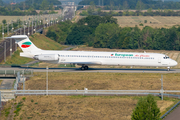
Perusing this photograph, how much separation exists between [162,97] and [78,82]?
14.6 meters

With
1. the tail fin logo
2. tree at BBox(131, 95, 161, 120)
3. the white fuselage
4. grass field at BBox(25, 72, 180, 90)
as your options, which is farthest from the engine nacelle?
tree at BBox(131, 95, 161, 120)

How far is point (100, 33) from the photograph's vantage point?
13650cm

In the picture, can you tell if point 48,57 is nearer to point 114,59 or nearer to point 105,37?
point 114,59

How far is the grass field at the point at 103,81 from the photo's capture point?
159 ft

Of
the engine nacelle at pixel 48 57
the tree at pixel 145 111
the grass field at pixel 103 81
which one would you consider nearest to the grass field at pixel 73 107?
the grass field at pixel 103 81

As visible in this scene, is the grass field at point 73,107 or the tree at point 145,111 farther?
the grass field at point 73,107

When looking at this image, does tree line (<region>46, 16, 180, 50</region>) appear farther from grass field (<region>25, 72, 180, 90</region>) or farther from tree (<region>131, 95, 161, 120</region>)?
tree (<region>131, 95, 161, 120</region>)

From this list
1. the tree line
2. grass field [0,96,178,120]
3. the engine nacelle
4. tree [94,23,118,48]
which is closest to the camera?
grass field [0,96,178,120]

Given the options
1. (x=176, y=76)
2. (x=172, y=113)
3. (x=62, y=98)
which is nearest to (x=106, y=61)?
(x=176, y=76)

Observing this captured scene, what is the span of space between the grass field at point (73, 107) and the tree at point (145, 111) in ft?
21.7

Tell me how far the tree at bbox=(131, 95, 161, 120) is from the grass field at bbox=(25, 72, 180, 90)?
16.5 metres

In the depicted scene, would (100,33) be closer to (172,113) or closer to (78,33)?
(78,33)

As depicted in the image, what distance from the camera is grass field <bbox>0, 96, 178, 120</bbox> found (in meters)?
38.4

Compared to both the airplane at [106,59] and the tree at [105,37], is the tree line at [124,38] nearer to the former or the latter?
the tree at [105,37]
